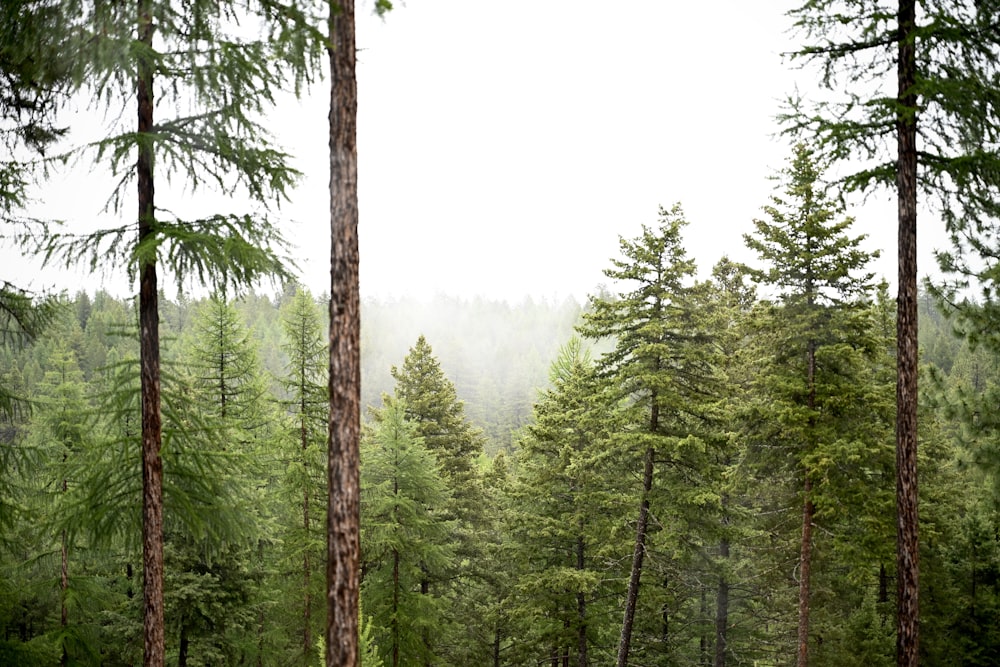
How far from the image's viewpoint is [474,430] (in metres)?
23.9

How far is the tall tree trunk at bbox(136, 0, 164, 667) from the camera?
6852 millimetres

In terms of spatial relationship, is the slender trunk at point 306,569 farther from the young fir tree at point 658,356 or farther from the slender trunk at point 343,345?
the slender trunk at point 343,345

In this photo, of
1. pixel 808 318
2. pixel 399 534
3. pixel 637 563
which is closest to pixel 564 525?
pixel 637 563

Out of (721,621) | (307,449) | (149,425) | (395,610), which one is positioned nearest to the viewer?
(149,425)

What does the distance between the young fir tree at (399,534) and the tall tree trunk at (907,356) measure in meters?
11.2

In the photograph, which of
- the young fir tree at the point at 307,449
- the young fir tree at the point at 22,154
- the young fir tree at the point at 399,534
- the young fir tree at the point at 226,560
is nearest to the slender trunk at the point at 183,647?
the young fir tree at the point at 226,560

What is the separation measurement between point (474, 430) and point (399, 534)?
8.40m

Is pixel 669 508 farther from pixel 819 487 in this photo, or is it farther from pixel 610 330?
pixel 610 330

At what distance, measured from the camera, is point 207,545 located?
8.52m

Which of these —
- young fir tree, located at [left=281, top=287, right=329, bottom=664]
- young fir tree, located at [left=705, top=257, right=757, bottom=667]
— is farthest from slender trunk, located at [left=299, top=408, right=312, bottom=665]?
young fir tree, located at [left=705, top=257, right=757, bottom=667]

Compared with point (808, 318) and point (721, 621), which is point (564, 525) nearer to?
point (721, 621)

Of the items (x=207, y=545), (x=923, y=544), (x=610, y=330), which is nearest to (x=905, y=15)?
(x=610, y=330)

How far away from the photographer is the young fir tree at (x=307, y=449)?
15.9 metres

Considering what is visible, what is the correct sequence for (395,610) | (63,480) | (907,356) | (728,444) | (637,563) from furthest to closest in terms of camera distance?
(395,610) < (637,563) < (728,444) < (63,480) < (907,356)
